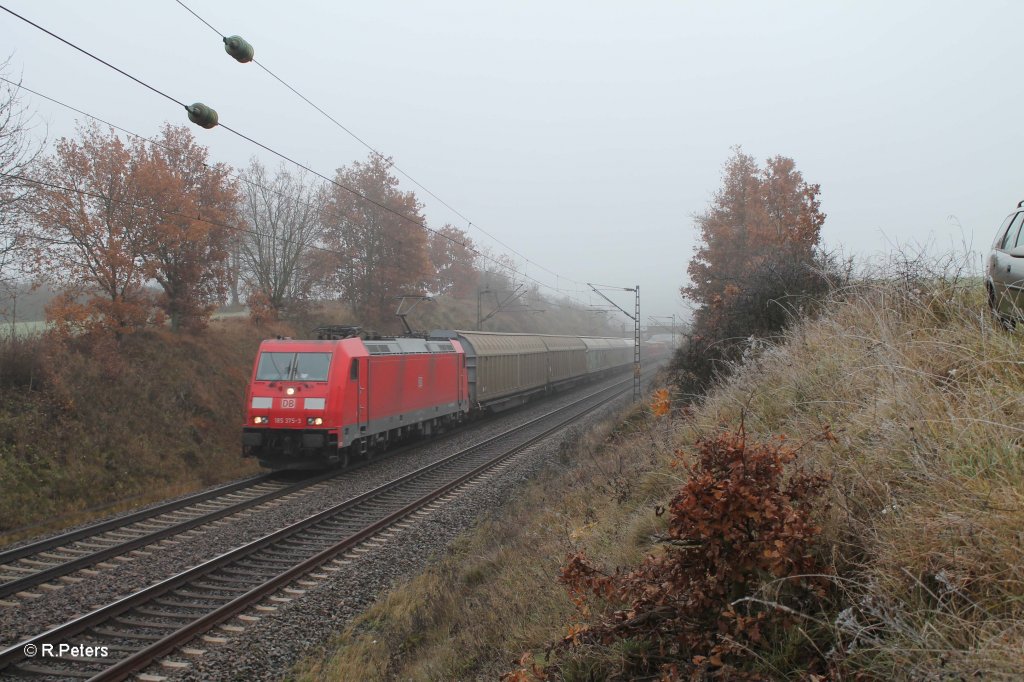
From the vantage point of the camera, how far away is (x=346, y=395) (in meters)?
14.3

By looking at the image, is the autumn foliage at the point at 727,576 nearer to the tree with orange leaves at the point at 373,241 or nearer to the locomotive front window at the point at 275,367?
the locomotive front window at the point at 275,367

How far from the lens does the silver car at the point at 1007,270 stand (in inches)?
215

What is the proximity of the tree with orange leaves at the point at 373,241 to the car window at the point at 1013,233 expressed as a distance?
2749 cm

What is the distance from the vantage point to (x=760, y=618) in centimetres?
311

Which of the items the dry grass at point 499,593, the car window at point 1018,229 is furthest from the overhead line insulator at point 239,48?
the car window at point 1018,229

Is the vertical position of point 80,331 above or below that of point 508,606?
above

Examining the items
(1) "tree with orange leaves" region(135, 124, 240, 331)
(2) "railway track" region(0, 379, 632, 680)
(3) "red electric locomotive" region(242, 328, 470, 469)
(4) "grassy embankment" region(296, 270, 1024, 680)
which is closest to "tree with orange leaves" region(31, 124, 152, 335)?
(1) "tree with orange leaves" region(135, 124, 240, 331)

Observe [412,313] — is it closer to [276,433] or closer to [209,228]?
[209,228]

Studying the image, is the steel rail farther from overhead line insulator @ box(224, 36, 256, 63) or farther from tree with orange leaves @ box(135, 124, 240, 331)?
tree with orange leaves @ box(135, 124, 240, 331)

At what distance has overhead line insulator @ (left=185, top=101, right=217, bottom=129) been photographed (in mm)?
7906

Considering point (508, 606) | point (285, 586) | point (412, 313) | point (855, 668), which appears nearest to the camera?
point (855, 668)

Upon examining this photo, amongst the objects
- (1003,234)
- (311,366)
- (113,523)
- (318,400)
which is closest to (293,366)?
(311,366)

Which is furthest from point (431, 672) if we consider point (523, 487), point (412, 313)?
point (412, 313)

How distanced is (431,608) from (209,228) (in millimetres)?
16505
